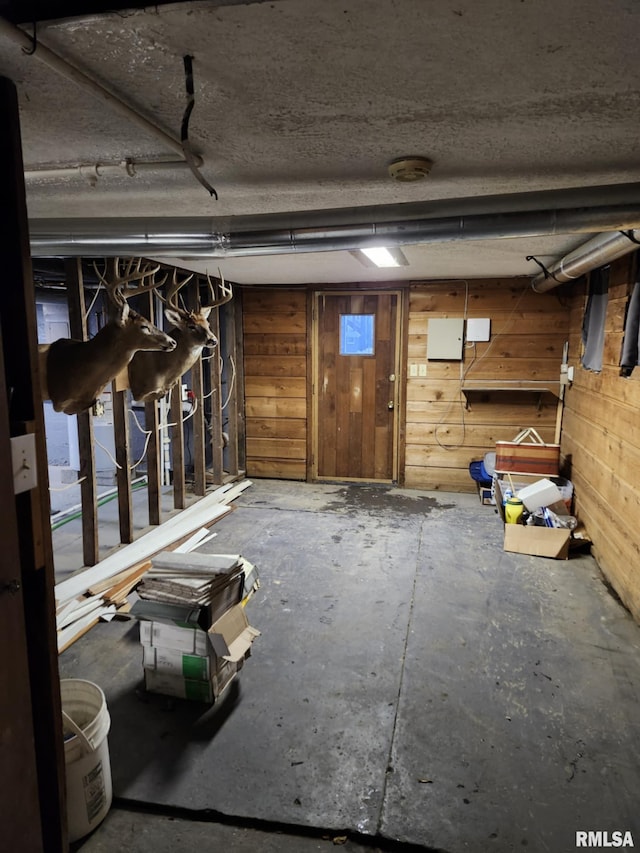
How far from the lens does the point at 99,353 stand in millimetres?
2623

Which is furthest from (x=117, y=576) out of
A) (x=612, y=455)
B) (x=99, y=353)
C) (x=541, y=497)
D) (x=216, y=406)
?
(x=612, y=455)

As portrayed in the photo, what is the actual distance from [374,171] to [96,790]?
247 cm

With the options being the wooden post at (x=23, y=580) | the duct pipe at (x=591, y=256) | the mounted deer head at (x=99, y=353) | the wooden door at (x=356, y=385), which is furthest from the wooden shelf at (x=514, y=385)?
the wooden post at (x=23, y=580)

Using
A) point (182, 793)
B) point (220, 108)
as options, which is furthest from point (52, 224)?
point (182, 793)

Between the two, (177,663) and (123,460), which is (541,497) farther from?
(123,460)

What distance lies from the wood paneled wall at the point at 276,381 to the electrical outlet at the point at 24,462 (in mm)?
4623

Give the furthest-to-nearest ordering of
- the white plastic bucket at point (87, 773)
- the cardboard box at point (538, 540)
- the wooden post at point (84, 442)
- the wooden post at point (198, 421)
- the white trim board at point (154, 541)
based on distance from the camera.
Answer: the wooden post at point (198, 421) < the cardboard box at point (538, 540) < the wooden post at point (84, 442) < the white trim board at point (154, 541) < the white plastic bucket at point (87, 773)

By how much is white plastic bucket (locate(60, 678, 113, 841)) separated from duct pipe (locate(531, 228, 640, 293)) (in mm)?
2983

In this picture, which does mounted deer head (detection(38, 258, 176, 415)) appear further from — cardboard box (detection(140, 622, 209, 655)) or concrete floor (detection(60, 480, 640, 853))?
concrete floor (detection(60, 480, 640, 853))

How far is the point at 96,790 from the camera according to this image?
67.8 inches

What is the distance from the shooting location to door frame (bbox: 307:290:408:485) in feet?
18.2

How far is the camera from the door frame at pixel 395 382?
5.56 m

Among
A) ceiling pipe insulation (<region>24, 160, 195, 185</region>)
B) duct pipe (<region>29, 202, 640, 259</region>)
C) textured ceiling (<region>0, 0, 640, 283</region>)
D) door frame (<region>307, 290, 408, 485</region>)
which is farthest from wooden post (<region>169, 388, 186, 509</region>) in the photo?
ceiling pipe insulation (<region>24, 160, 195, 185</region>)
